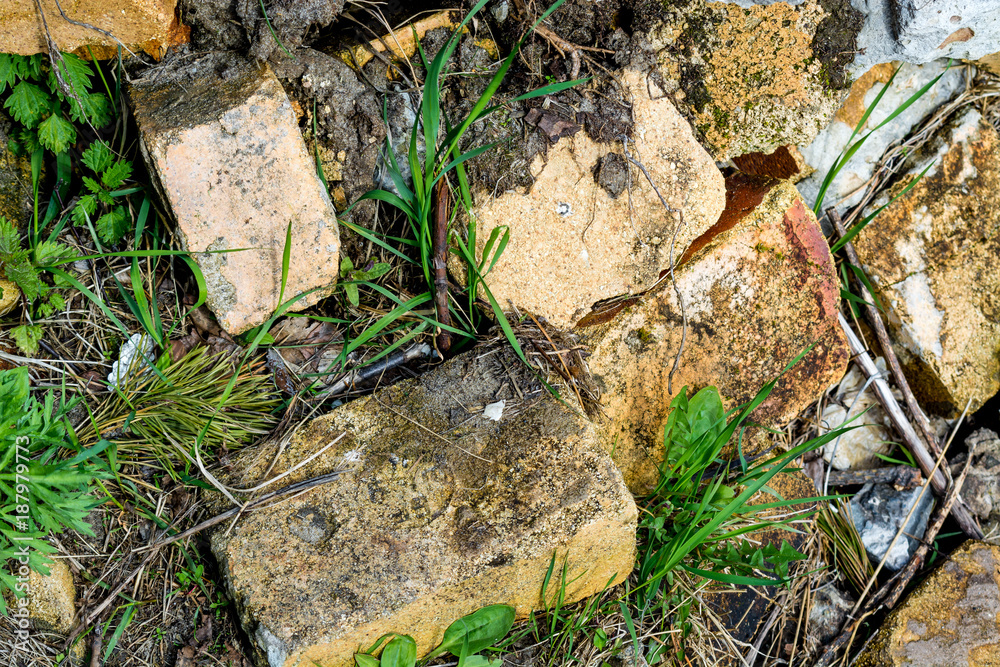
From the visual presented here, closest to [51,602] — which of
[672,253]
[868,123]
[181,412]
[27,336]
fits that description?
[181,412]

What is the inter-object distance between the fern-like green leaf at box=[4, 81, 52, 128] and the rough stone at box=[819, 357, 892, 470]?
292 centimetres

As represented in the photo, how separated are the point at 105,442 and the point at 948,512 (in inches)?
115

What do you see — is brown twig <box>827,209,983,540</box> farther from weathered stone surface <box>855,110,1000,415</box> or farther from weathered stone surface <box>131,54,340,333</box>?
weathered stone surface <box>131,54,340,333</box>

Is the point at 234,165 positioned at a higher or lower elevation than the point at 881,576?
higher

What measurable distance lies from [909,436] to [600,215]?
5.02 ft

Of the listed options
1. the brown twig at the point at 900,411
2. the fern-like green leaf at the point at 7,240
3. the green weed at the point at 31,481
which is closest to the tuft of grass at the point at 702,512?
the brown twig at the point at 900,411

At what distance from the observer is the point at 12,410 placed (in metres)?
1.68

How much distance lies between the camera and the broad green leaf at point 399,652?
1821 millimetres

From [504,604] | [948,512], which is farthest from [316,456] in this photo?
[948,512]

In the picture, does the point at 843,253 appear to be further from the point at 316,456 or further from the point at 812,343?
the point at 316,456

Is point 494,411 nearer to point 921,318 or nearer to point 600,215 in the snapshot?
point 600,215

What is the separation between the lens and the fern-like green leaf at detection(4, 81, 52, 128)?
1.87 m

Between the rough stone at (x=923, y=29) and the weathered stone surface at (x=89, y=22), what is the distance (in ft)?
7.60

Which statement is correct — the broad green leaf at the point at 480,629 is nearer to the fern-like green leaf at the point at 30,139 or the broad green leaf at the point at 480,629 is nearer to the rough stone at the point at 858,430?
the rough stone at the point at 858,430
